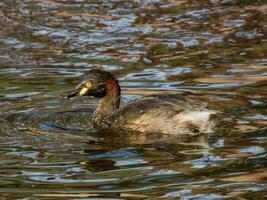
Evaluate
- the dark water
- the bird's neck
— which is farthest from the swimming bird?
the dark water

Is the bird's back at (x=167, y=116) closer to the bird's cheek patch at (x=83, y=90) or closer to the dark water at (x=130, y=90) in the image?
the dark water at (x=130, y=90)

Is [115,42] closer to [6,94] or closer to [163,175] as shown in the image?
[6,94]

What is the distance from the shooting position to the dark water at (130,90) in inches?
289

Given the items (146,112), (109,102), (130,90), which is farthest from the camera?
(130,90)

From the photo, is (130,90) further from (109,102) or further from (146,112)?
(146,112)

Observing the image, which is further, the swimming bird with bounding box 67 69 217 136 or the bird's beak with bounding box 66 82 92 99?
the bird's beak with bounding box 66 82 92 99

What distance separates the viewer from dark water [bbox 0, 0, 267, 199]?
7.35 m

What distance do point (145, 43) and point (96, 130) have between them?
4.02 meters

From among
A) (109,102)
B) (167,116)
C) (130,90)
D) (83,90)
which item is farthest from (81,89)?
(167,116)

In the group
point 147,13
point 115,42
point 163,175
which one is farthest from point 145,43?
point 163,175

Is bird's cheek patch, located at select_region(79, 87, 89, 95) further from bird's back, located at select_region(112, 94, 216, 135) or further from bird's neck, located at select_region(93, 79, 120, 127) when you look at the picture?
bird's back, located at select_region(112, 94, 216, 135)

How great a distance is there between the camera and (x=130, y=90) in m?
10.8

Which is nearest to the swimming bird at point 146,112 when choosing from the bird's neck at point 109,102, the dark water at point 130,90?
the bird's neck at point 109,102

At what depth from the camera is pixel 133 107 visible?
948cm
